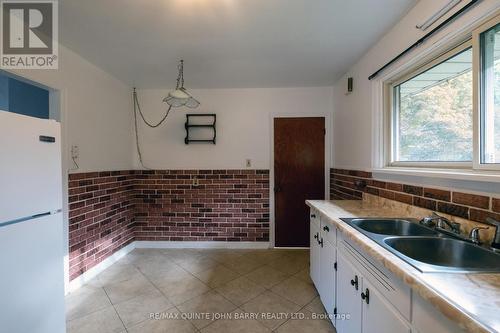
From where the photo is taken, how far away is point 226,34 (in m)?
1.93

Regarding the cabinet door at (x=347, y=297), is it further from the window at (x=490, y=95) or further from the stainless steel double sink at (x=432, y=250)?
the window at (x=490, y=95)

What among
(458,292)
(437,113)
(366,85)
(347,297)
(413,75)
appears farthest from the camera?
(366,85)

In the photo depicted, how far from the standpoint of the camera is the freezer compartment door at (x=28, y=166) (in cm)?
106

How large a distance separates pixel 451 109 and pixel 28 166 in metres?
2.52

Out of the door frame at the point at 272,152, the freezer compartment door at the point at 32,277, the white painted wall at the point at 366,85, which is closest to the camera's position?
the freezer compartment door at the point at 32,277

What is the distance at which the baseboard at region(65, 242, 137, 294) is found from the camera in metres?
2.24

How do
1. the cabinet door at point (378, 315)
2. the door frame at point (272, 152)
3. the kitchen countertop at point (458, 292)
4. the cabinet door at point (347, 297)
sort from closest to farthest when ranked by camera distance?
the kitchen countertop at point (458, 292)
the cabinet door at point (378, 315)
the cabinet door at point (347, 297)
the door frame at point (272, 152)

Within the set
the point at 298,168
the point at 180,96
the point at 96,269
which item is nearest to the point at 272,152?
the point at 298,168

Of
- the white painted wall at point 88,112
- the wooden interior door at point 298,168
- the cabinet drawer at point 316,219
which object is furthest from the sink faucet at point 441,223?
the white painted wall at point 88,112

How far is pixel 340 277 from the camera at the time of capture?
1562mm

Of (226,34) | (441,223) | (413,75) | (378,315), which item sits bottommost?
(378,315)

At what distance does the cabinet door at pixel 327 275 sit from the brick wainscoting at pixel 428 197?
67 cm

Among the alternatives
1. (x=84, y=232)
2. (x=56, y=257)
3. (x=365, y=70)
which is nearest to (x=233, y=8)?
(x=365, y=70)

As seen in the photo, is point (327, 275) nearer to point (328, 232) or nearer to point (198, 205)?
point (328, 232)
